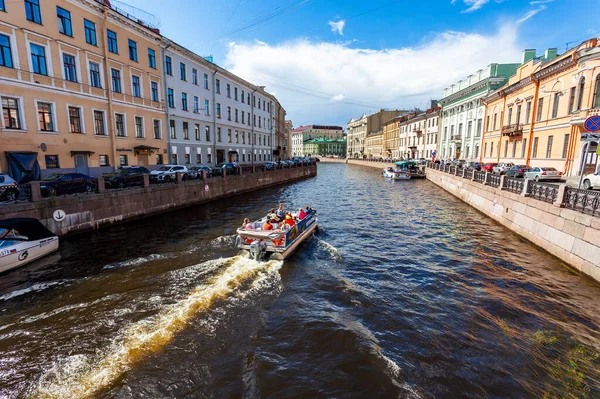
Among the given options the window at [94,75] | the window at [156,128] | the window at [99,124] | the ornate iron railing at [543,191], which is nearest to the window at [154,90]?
the window at [156,128]

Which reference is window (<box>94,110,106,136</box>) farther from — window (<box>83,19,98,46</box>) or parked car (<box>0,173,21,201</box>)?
parked car (<box>0,173,21,201</box>)

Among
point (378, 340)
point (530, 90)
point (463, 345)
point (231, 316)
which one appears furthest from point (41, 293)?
point (530, 90)

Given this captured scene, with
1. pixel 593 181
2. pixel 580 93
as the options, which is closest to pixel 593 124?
pixel 593 181

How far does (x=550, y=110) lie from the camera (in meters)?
26.9

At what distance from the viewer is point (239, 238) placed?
10250mm

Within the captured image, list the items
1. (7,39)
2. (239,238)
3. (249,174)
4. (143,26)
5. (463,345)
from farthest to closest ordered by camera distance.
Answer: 1. (249,174)
2. (143,26)
3. (7,39)
4. (239,238)
5. (463,345)

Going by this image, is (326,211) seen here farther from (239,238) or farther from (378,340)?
(378,340)

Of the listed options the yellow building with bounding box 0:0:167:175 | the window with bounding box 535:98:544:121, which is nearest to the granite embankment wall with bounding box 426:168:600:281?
the window with bounding box 535:98:544:121

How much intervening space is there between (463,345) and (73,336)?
7.96m

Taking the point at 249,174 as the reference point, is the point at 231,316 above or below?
below

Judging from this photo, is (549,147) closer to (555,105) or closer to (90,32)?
(555,105)

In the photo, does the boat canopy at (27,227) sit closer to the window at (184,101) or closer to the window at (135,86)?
the window at (135,86)

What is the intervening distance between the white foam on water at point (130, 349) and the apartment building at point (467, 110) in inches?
1790

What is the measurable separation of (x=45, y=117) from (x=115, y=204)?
30.1 ft
